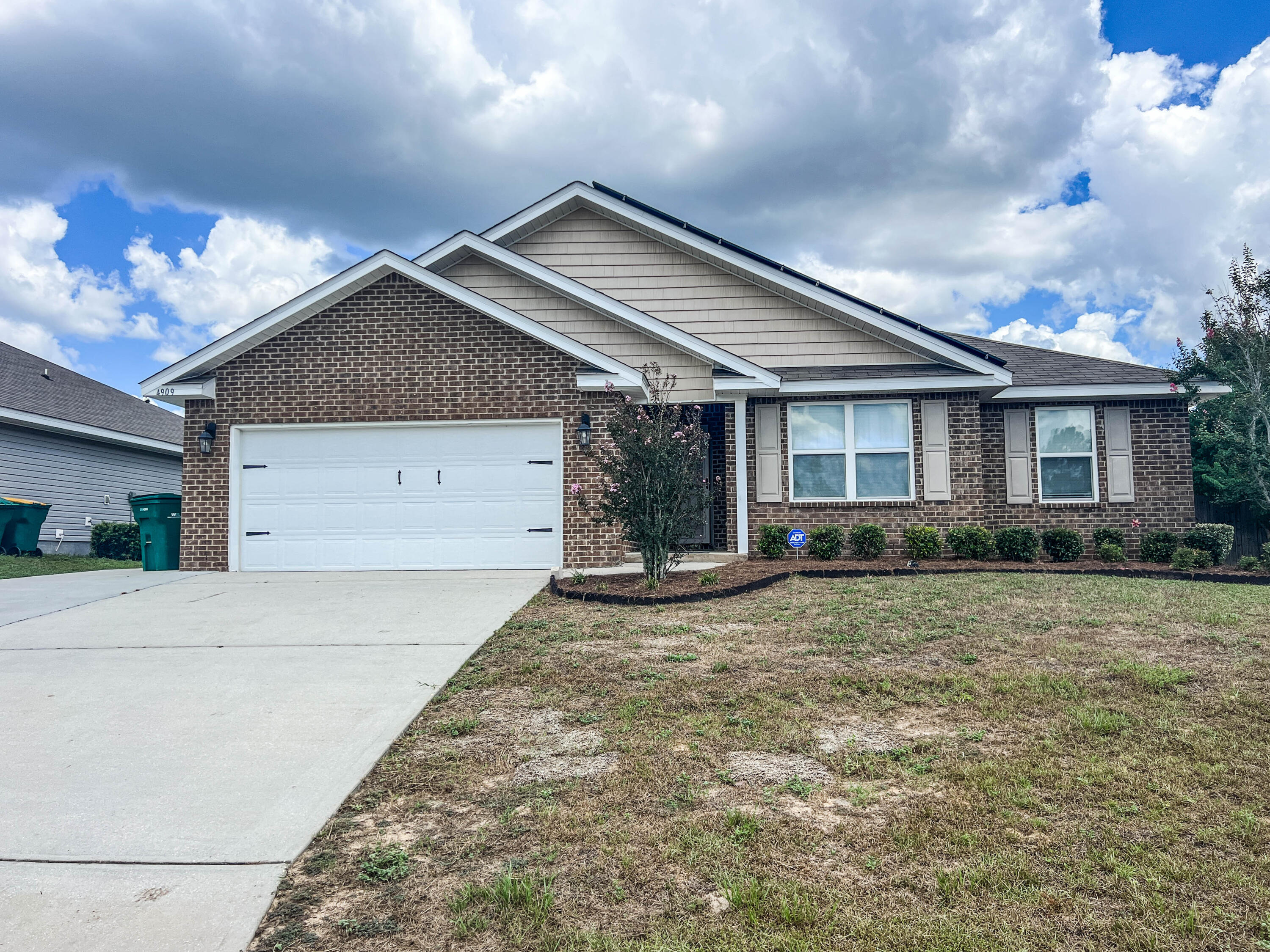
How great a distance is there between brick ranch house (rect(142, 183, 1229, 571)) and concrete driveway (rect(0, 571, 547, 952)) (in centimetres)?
262

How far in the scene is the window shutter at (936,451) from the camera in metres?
12.0

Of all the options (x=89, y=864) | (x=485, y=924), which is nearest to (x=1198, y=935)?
(x=485, y=924)

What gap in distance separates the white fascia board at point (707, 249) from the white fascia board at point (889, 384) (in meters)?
0.37

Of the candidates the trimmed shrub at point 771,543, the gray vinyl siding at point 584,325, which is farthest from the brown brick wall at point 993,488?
the gray vinyl siding at point 584,325

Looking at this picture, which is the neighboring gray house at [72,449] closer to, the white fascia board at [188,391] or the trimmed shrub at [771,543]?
the white fascia board at [188,391]

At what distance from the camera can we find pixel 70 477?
17.6 meters

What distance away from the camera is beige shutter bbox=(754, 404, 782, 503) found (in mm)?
12305

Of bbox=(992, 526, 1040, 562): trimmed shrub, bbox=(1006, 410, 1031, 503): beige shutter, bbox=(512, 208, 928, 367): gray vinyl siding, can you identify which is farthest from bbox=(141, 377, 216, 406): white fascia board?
bbox=(1006, 410, 1031, 503): beige shutter

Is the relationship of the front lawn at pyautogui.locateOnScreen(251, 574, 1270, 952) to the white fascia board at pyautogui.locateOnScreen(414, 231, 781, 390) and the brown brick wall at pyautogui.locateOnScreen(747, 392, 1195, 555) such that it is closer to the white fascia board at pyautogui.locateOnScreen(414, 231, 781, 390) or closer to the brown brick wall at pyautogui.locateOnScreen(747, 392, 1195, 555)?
the brown brick wall at pyautogui.locateOnScreen(747, 392, 1195, 555)

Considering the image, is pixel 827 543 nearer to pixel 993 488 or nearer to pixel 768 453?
pixel 768 453

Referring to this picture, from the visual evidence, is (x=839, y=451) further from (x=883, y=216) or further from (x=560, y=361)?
(x=883, y=216)

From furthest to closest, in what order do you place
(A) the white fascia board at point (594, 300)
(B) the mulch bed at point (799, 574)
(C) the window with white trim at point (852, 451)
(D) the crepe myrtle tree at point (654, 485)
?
(C) the window with white trim at point (852, 451)
(A) the white fascia board at point (594, 300)
(D) the crepe myrtle tree at point (654, 485)
(B) the mulch bed at point (799, 574)

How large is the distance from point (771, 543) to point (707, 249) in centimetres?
546

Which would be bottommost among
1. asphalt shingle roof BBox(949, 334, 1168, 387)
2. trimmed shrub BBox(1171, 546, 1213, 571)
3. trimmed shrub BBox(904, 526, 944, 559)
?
trimmed shrub BBox(1171, 546, 1213, 571)
